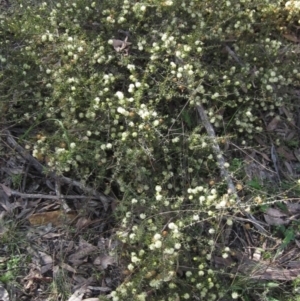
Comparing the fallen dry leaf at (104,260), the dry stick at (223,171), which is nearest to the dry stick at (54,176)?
the fallen dry leaf at (104,260)

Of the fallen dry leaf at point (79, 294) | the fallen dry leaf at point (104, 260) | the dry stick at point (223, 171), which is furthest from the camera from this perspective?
the dry stick at point (223, 171)

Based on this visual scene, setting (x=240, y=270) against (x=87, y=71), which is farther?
(x=87, y=71)

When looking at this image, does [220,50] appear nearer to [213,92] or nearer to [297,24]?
[213,92]

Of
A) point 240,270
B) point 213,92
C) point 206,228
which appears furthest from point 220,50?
point 240,270

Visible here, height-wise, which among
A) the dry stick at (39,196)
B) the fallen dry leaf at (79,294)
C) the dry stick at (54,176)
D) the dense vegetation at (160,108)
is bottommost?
the fallen dry leaf at (79,294)

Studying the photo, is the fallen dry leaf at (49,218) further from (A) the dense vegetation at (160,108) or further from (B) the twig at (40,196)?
(A) the dense vegetation at (160,108)

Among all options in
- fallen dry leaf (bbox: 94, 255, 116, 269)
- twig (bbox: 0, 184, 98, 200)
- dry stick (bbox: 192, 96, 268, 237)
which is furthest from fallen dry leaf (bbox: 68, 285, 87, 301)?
dry stick (bbox: 192, 96, 268, 237)

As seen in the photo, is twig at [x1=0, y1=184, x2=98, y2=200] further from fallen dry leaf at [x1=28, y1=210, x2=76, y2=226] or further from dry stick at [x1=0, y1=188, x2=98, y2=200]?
fallen dry leaf at [x1=28, y1=210, x2=76, y2=226]
